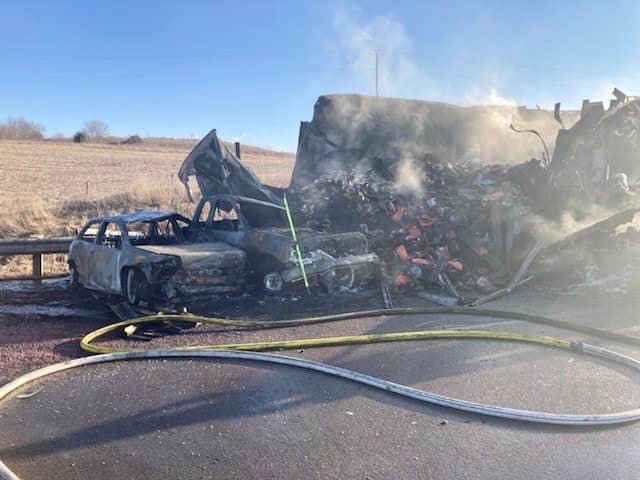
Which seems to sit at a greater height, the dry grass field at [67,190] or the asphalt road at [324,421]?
the dry grass field at [67,190]

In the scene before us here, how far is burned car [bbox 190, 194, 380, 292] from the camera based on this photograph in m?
8.66

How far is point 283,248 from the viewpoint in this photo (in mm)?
8547

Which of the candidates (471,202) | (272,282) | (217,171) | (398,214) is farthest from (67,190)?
(272,282)

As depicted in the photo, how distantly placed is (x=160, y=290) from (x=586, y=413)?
214 inches

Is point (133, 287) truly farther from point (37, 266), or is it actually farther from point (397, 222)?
point (397, 222)

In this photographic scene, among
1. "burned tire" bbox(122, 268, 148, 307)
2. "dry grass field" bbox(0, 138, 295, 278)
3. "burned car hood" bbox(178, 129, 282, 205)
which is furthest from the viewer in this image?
"dry grass field" bbox(0, 138, 295, 278)

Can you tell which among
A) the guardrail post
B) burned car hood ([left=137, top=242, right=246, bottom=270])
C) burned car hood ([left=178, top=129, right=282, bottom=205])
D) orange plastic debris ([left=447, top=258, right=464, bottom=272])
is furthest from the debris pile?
the guardrail post

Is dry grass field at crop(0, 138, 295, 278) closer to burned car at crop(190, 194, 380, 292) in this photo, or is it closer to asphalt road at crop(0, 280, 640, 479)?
burned car at crop(190, 194, 380, 292)

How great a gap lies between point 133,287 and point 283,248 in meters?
2.17

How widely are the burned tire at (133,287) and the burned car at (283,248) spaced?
5.41 feet

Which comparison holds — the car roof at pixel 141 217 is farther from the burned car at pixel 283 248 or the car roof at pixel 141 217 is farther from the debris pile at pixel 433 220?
the debris pile at pixel 433 220

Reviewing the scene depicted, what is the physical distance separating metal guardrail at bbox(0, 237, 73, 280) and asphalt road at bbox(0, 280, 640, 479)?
19.5 feet

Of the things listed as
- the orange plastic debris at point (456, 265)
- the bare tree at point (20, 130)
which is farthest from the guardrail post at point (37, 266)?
the bare tree at point (20, 130)

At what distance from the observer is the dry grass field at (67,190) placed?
1634cm
